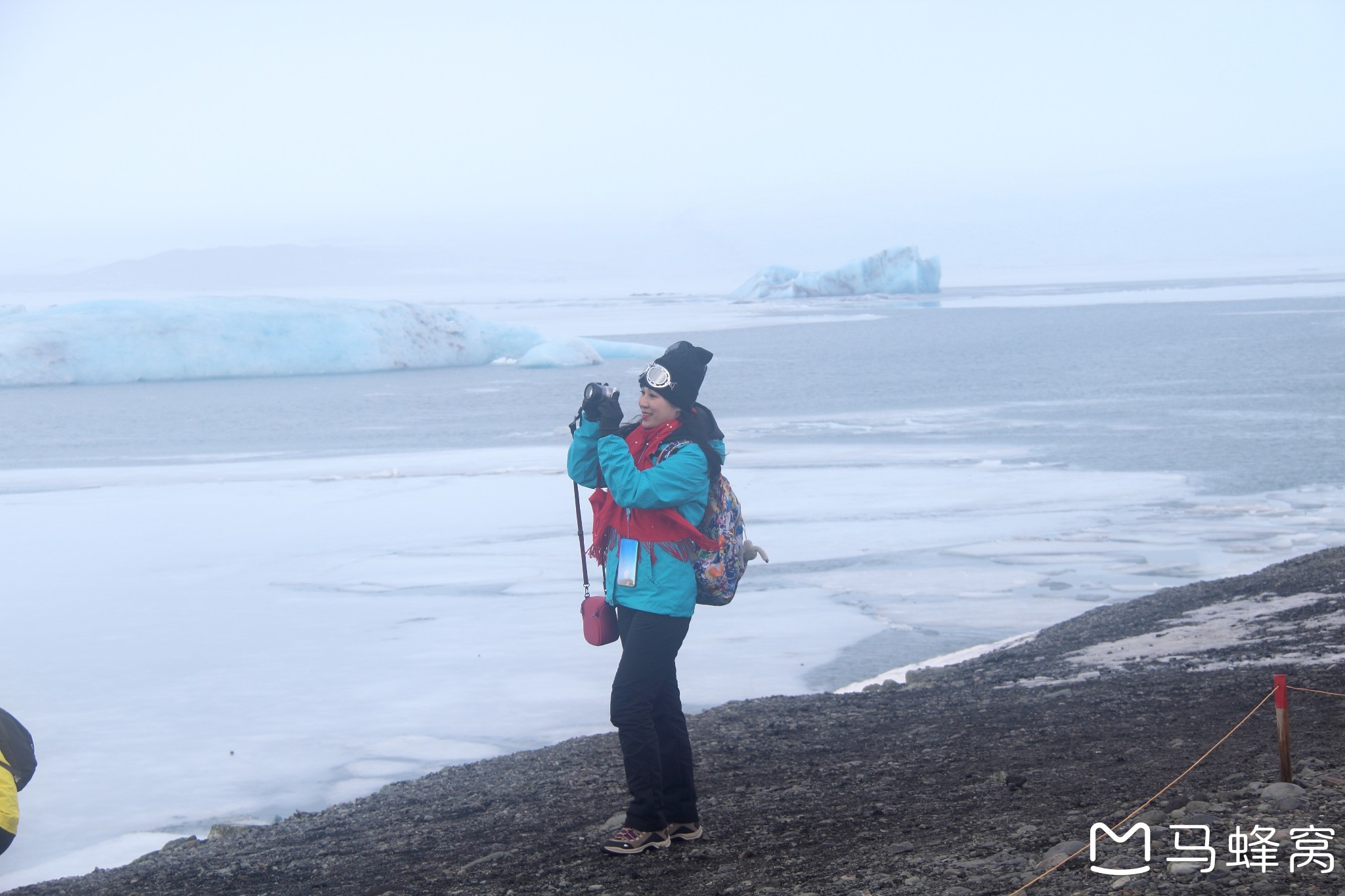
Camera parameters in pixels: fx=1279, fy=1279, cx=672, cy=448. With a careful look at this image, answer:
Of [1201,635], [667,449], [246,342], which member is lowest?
[1201,635]

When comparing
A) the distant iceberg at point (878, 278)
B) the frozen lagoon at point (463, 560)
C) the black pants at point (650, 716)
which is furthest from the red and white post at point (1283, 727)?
Result: the distant iceberg at point (878, 278)

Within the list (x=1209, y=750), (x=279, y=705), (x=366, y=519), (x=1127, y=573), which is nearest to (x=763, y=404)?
(x=366, y=519)

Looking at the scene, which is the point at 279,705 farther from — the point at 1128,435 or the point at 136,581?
the point at 1128,435

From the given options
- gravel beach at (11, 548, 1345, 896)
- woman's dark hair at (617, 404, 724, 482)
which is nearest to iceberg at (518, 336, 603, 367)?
gravel beach at (11, 548, 1345, 896)

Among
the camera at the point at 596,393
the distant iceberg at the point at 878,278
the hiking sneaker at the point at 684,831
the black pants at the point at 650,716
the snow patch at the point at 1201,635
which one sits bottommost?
the snow patch at the point at 1201,635

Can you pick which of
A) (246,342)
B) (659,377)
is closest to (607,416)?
(659,377)

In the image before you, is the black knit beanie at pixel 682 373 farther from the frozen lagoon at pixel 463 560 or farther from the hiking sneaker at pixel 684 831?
the frozen lagoon at pixel 463 560

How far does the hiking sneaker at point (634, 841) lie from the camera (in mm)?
3070

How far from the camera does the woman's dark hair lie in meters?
3.10

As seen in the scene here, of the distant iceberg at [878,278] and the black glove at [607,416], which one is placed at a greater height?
the distant iceberg at [878,278]

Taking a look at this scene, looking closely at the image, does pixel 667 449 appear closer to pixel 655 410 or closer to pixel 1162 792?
pixel 655 410

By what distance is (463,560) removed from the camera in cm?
923

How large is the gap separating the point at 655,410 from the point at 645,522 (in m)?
0.27

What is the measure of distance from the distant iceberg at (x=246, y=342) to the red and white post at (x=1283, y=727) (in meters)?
25.9
